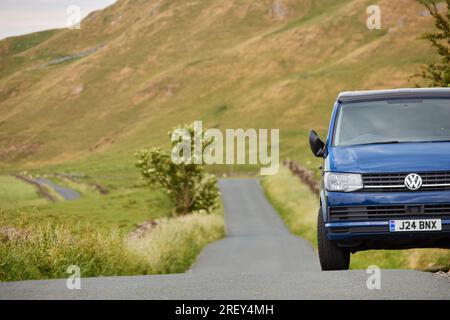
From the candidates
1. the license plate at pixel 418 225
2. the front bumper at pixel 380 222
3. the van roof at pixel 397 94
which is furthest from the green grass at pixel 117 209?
the license plate at pixel 418 225

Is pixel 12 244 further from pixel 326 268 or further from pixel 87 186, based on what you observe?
pixel 87 186

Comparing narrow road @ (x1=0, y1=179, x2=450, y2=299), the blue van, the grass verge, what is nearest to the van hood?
the blue van

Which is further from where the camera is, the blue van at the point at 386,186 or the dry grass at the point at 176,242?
the dry grass at the point at 176,242

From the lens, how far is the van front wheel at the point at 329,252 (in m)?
11.8

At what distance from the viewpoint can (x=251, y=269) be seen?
129 feet

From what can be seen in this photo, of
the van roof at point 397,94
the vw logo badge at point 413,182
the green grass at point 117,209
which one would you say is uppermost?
the van roof at point 397,94

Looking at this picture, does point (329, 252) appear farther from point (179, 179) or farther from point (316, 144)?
point (179, 179)

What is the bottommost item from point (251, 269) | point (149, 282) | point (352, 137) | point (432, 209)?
point (251, 269)

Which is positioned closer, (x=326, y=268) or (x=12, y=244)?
(x=326, y=268)

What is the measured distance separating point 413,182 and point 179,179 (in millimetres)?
52571

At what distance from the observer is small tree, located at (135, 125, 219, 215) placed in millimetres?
62156

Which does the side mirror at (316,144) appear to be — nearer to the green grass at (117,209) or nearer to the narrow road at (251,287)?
the narrow road at (251,287)
